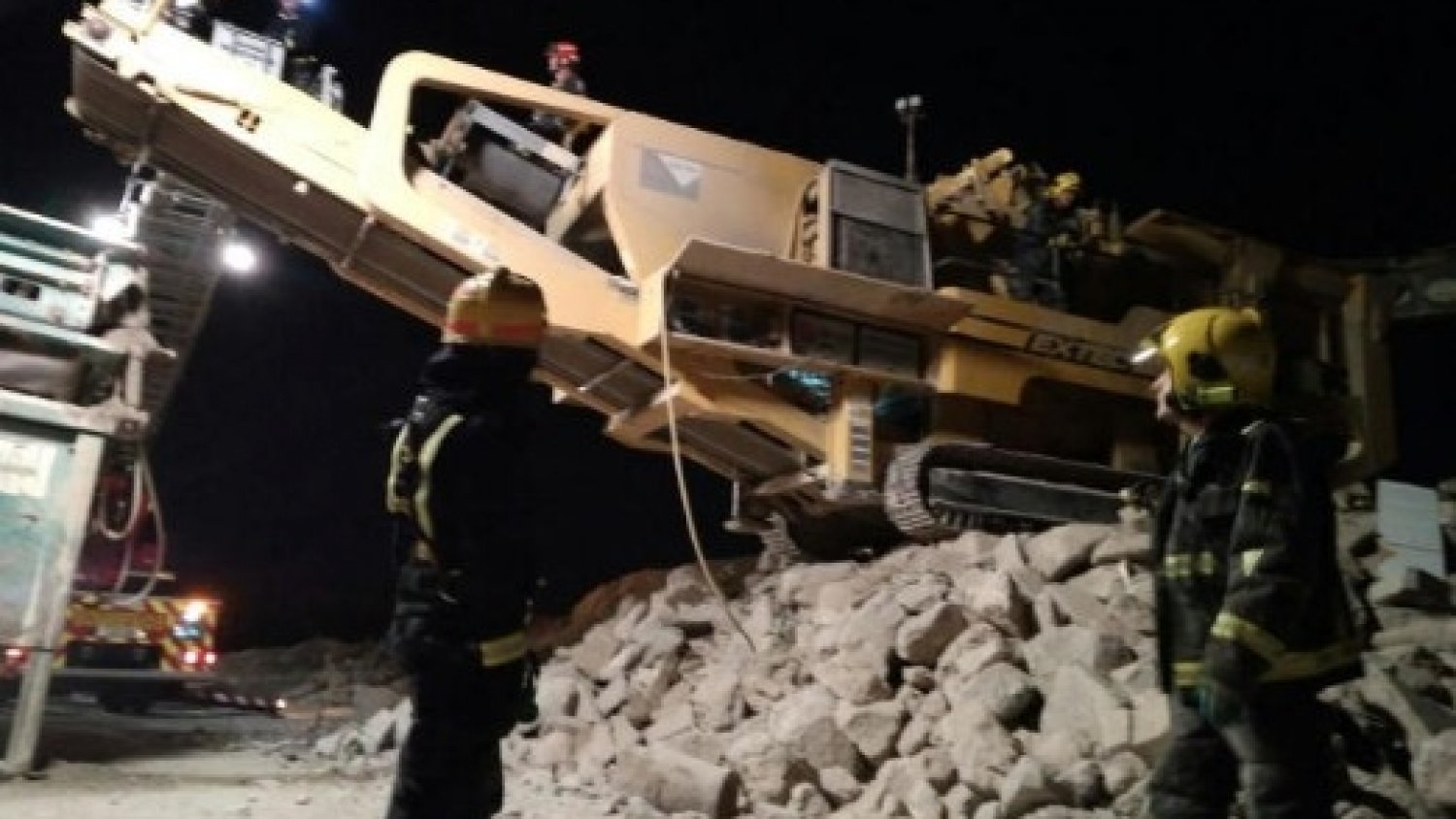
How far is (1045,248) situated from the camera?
8031 millimetres

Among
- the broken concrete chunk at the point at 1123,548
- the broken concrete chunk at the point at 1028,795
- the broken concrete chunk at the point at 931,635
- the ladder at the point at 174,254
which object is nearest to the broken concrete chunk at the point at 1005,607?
the broken concrete chunk at the point at 931,635

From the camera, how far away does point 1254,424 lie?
293 centimetres

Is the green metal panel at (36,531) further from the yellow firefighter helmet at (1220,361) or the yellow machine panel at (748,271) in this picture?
the yellow firefighter helmet at (1220,361)

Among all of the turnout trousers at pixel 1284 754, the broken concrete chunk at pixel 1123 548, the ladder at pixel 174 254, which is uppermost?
the ladder at pixel 174 254

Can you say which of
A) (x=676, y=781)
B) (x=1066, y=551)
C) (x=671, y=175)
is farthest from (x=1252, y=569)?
(x=671, y=175)

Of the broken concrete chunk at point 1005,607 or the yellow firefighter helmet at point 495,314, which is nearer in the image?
the yellow firefighter helmet at point 495,314

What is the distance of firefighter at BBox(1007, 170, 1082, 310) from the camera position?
7.97 metres

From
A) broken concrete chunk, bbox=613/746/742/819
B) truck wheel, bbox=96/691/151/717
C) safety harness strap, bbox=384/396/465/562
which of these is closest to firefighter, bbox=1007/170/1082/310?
broken concrete chunk, bbox=613/746/742/819

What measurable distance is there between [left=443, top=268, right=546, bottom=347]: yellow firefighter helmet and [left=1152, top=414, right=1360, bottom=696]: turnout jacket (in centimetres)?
191

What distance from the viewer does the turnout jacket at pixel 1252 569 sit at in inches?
104

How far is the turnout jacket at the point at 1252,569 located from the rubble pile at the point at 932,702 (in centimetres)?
68

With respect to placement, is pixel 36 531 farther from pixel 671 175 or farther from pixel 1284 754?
pixel 1284 754

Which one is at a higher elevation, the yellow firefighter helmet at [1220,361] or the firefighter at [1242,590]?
the yellow firefighter helmet at [1220,361]

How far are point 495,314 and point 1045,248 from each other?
19.2 feet
